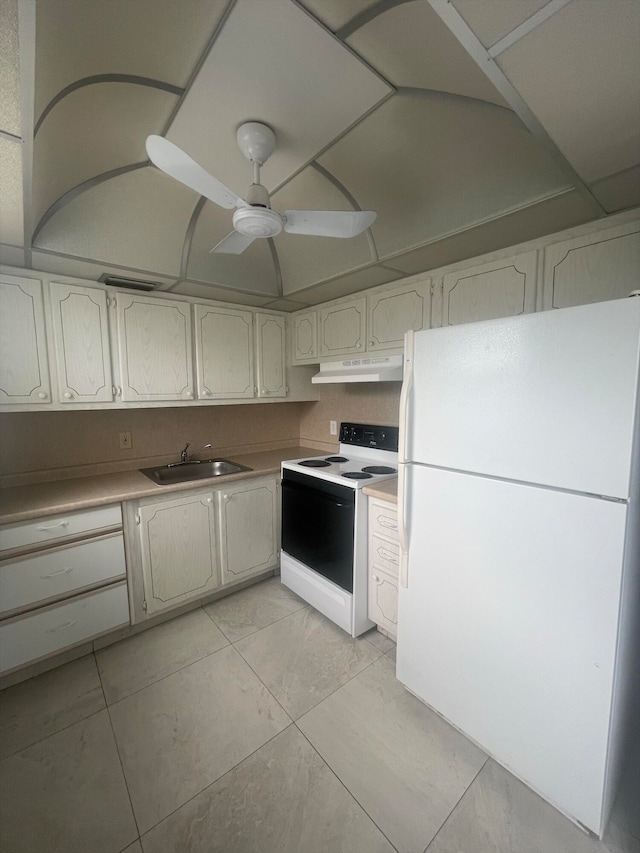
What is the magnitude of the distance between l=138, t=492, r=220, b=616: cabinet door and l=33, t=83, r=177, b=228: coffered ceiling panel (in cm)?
168

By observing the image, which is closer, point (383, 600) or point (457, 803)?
point (457, 803)

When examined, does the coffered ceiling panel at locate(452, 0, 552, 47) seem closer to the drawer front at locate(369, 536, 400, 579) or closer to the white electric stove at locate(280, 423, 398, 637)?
the white electric stove at locate(280, 423, 398, 637)

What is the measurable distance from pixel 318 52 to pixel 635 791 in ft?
9.26

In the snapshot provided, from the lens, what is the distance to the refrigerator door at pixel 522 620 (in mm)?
1100

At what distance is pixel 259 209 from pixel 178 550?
6.69 ft

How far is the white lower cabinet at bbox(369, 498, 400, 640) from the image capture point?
193 centimetres

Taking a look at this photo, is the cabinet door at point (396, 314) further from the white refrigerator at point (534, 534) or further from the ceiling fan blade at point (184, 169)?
the ceiling fan blade at point (184, 169)

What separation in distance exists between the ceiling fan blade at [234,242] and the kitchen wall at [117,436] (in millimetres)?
1563

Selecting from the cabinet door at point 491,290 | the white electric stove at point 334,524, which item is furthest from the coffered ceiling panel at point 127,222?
the white electric stove at point 334,524

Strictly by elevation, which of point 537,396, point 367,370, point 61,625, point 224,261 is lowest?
point 61,625

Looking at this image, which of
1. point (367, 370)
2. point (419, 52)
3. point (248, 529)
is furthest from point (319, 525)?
point (419, 52)

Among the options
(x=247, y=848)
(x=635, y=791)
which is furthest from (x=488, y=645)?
(x=247, y=848)

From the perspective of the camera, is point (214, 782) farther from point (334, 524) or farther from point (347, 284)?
point (347, 284)

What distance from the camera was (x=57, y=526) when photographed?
183cm
